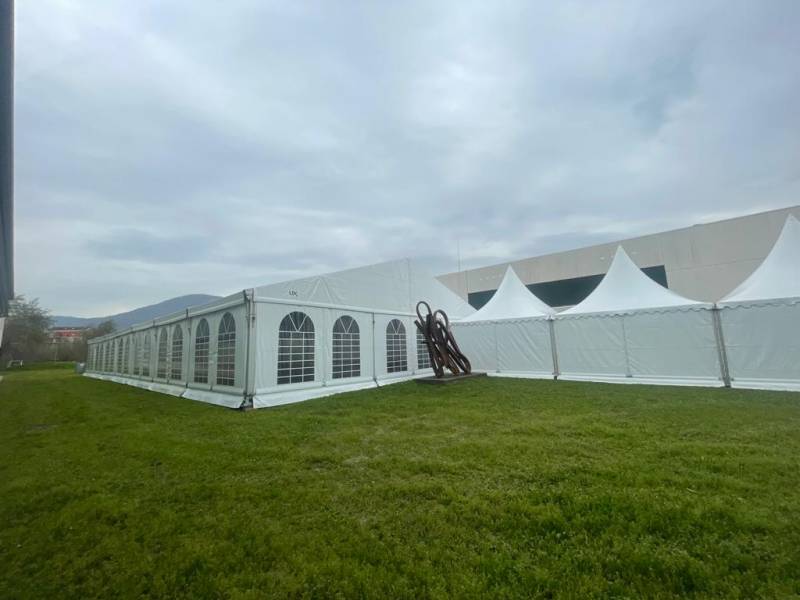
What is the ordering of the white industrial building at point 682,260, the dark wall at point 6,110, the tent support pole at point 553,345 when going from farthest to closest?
the white industrial building at point 682,260 → the tent support pole at point 553,345 → the dark wall at point 6,110

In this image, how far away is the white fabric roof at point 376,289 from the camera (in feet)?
28.3

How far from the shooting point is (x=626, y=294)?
32.9 feet

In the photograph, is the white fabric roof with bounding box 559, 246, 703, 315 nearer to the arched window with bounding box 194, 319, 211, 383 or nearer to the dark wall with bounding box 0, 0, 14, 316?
the arched window with bounding box 194, 319, 211, 383

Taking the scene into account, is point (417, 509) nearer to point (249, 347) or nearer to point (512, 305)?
point (249, 347)

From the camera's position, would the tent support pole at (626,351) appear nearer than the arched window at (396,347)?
Yes

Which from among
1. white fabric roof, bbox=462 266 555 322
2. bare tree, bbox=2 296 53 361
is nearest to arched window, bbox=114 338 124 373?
white fabric roof, bbox=462 266 555 322

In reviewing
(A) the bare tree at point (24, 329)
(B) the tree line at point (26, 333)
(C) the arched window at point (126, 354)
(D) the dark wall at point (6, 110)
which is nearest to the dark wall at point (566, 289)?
(C) the arched window at point (126, 354)

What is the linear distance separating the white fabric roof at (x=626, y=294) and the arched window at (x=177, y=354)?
1194cm

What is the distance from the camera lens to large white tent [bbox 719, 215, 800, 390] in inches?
283

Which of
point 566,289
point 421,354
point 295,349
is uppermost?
point 566,289

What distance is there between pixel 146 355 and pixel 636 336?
16776 millimetres

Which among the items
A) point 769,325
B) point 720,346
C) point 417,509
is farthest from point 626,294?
point 417,509

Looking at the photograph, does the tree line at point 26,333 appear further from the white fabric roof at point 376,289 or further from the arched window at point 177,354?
the white fabric roof at point 376,289

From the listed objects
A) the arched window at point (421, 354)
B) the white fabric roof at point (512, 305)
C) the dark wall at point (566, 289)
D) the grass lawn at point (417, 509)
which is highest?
the dark wall at point (566, 289)
